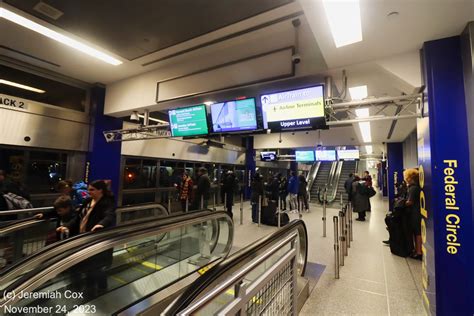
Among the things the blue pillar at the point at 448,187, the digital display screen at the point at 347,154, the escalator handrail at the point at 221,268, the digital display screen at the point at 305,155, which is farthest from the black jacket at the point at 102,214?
the digital display screen at the point at 347,154

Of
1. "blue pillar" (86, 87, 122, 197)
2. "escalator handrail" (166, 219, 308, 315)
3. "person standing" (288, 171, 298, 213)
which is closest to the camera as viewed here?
"escalator handrail" (166, 219, 308, 315)

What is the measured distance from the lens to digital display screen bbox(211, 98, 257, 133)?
4047mm

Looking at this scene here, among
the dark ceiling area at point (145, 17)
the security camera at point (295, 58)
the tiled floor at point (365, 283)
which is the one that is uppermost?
the dark ceiling area at point (145, 17)

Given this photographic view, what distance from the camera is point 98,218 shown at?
2.67m

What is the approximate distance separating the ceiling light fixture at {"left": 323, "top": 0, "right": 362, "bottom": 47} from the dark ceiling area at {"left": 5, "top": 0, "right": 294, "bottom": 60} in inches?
33.5

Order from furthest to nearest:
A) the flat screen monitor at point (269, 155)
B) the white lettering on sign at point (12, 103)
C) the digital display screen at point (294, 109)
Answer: the flat screen monitor at point (269, 155) < the white lettering on sign at point (12, 103) < the digital display screen at point (294, 109)

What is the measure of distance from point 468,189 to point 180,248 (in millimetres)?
4193

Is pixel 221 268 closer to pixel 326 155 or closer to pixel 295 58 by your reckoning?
pixel 295 58

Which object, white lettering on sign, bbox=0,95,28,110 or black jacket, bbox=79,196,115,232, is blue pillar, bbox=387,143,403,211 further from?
white lettering on sign, bbox=0,95,28,110

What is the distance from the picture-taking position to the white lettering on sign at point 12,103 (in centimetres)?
477

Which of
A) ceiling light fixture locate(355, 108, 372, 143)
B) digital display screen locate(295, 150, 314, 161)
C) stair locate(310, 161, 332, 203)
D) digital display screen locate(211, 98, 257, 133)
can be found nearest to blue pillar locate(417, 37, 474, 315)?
digital display screen locate(211, 98, 257, 133)

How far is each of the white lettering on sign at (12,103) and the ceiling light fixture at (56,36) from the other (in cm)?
213

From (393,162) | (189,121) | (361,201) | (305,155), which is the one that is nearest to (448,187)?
(189,121)

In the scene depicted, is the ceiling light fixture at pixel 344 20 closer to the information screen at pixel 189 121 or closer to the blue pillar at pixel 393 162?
the information screen at pixel 189 121
